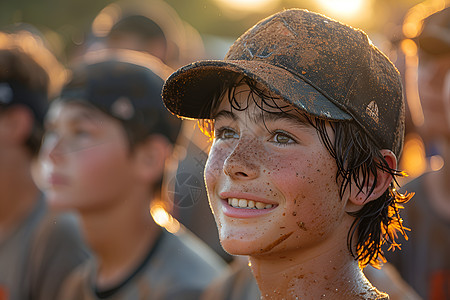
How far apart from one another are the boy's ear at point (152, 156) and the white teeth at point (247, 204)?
200cm

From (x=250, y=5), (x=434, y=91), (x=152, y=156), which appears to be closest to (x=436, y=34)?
(x=434, y=91)

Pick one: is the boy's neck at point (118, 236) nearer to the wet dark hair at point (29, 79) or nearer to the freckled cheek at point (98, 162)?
the freckled cheek at point (98, 162)

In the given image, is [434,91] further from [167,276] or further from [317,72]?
[317,72]

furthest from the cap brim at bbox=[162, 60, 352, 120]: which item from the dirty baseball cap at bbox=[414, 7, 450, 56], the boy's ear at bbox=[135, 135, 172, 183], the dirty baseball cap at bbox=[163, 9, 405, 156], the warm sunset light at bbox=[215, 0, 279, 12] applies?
the warm sunset light at bbox=[215, 0, 279, 12]

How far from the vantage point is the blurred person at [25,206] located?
457 centimetres

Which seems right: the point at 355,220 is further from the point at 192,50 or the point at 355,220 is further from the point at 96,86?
the point at 192,50

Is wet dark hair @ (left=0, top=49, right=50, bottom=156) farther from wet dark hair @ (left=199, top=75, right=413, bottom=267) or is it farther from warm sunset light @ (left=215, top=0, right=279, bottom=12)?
warm sunset light @ (left=215, top=0, right=279, bottom=12)

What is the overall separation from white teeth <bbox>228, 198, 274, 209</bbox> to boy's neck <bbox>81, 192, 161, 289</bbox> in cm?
192

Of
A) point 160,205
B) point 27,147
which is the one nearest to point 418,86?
point 160,205

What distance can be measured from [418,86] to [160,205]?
1.96 metres

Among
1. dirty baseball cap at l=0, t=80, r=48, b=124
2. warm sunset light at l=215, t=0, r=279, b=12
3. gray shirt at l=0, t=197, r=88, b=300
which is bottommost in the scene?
warm sunset light at l=215, t=0, r=279, b=12

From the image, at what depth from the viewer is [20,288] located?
15.0 ft

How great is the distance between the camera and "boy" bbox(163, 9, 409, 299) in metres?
2.00

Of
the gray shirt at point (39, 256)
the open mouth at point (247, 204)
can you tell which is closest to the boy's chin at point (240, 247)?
the open mouth at point (247, 204)
